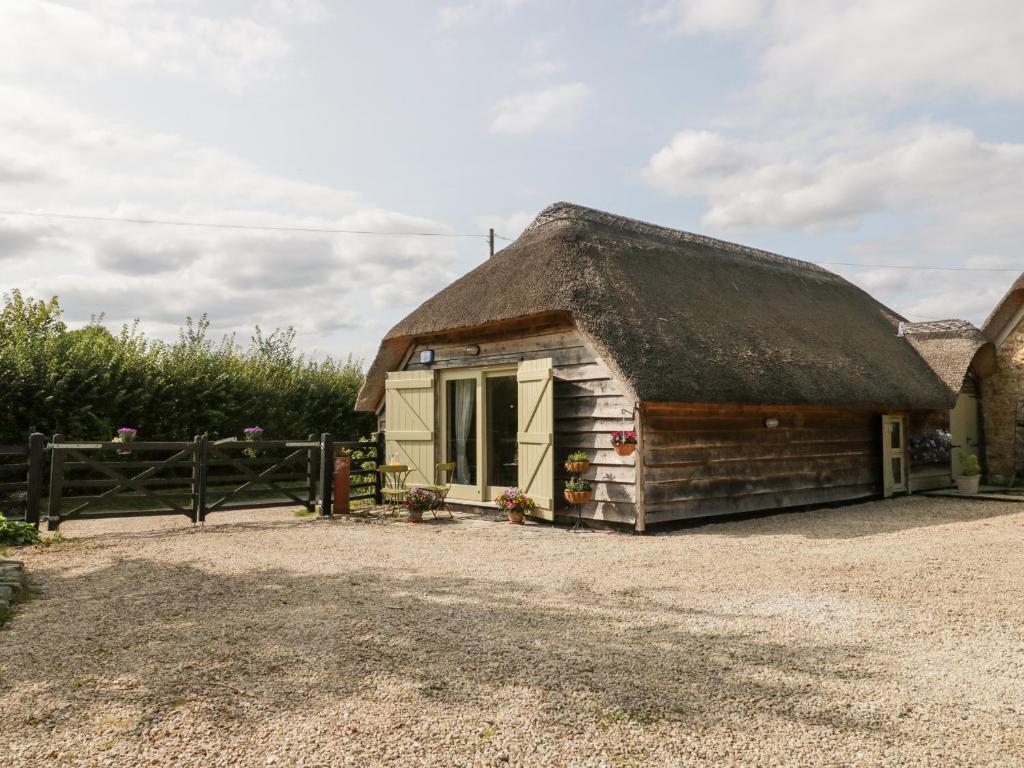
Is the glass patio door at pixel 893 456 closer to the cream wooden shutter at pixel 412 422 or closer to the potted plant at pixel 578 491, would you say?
the potted plant at pixel 578 491

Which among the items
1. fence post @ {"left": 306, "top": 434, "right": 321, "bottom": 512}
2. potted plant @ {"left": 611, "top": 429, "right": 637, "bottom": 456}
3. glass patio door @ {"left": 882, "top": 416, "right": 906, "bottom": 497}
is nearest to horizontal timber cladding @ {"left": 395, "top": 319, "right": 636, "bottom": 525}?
potted plant @ {"left": 611, "top": 429, "right": 637, "bottom": 456}

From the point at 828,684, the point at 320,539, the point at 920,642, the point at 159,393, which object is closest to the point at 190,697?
the point at 828,684

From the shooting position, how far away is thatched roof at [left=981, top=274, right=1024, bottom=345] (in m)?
13.7

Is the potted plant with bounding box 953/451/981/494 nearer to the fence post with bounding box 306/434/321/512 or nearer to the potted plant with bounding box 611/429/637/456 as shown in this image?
the potted plant with bounding box 611/429/637/456

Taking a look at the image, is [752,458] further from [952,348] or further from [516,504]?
[952,348]

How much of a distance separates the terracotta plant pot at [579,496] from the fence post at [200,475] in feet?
14.5

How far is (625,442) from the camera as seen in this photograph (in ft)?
27.8

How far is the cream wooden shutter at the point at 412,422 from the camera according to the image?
10.9 metres

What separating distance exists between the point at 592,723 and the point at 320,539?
18.7 feet

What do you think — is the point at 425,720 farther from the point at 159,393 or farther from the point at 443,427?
the point at 159,393

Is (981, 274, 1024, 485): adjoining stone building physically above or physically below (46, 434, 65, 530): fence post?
above

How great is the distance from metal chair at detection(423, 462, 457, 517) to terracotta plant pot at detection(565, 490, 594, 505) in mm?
1856

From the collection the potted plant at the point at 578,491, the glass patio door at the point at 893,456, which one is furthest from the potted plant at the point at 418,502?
the glass patio door at the point at 893,456

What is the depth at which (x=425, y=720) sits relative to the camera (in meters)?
3.23
